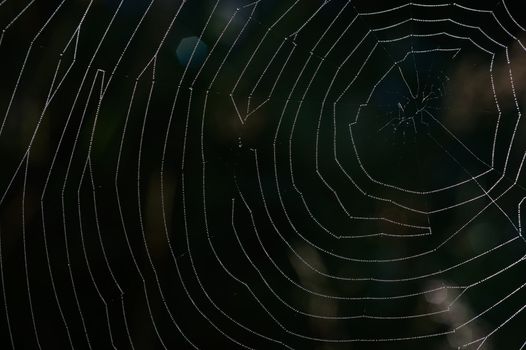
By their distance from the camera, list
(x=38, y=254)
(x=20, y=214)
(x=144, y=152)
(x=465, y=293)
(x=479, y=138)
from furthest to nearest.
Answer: (x=479, y=138), (x=465, y=293), (x=144, y=152), (x=38, y=254), (x=20, y=214)

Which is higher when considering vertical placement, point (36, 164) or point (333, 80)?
point (333, 80)

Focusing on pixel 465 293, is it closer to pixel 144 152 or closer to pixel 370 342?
pixel 370 342

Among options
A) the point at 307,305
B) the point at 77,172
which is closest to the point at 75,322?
the point at 77,172

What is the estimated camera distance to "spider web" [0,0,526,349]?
52.1 inches

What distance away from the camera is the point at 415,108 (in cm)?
167

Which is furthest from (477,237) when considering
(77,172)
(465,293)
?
(77,172)

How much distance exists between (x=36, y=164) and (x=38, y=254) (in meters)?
0.18

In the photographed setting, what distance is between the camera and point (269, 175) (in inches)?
64.2

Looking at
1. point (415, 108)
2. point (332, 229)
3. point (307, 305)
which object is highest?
point (415, 108)

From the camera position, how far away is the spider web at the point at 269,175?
4.34ft

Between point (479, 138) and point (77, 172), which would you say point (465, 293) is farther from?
point (77, 172)

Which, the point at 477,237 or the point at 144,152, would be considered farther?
the point at 477,237

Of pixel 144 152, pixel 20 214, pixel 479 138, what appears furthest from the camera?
pixel 479 138

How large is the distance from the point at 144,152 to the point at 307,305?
1.53 ft
